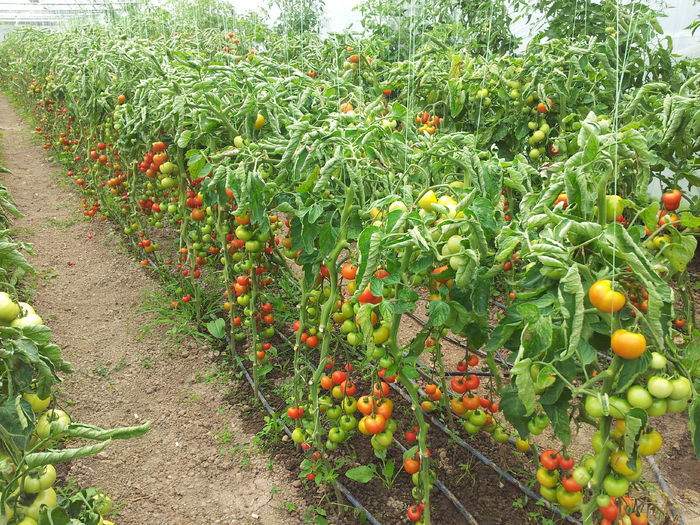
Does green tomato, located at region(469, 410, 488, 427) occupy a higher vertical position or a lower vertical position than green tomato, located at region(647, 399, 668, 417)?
lower

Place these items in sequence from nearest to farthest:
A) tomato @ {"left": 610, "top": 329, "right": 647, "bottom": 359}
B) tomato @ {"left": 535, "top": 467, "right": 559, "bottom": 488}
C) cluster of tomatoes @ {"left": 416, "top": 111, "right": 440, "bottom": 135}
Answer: tomato @ {"left": 610, "top": 329, "right": 647, "bottom": 359}
tomato @ {"left": 535, "top": 467, "right": 559, "bottom": 488}
cluster of tomatoes @ {"left": 416, "top": 111, "right": 440, "bottom": 135}

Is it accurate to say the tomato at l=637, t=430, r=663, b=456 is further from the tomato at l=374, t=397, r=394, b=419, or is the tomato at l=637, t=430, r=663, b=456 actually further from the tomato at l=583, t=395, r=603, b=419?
the tomato at l=374, t=397, r=394, b=419

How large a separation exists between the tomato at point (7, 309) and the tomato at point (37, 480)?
33cm

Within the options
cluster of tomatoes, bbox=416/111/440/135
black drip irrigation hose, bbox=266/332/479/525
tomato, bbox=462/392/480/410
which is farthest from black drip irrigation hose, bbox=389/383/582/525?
cluster of tomatoes, bbox=416/111/440/135

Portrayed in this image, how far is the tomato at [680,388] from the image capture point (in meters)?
1.07

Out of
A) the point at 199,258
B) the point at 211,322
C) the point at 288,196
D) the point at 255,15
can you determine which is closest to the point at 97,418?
the point at 211,322

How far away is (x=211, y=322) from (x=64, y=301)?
1.30 meters

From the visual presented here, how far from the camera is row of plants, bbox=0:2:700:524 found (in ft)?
3.70

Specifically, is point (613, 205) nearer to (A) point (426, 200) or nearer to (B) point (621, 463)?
(A) point (426, 200)

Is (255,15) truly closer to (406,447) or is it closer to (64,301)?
(64,301)

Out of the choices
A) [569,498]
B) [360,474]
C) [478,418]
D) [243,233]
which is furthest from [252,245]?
[569,498]

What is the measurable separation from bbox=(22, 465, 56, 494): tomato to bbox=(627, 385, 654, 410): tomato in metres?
1.23

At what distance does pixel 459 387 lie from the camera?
1.82 metres

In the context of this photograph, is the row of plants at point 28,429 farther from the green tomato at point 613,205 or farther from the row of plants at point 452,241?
the green tomato at point 613,205
